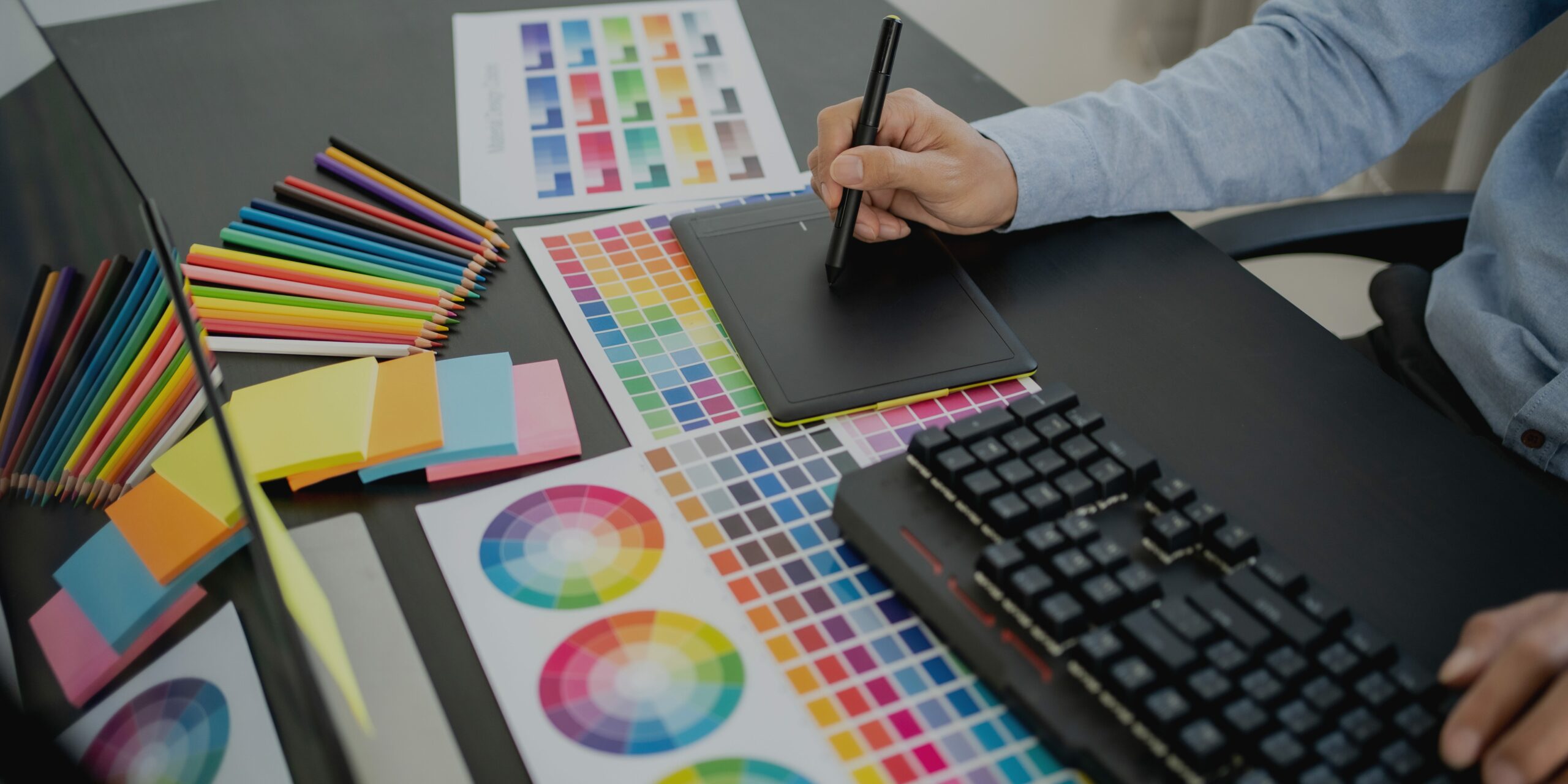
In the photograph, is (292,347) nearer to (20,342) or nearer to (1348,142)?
(20,342)

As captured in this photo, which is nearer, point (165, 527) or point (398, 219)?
point (165, 527)

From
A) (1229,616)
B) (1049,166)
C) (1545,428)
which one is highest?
(1049,166)

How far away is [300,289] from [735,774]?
1.42ft

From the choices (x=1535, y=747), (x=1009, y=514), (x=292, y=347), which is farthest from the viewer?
(x=292, y=347)

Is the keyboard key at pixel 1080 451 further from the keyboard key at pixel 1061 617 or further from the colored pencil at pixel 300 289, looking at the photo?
the colored pencil at pixel 300 289

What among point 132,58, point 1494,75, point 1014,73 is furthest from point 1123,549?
point 1014,73

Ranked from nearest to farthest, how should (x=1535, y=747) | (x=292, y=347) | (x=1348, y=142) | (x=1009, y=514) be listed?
(x=1535, y=747) → (x=1009, y=514) → (x=292, y=347) → (x=1348, y=142)

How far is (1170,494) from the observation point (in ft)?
1.83

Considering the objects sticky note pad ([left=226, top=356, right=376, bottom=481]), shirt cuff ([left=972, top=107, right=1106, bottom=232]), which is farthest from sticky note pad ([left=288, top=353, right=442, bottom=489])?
shirt cuff ([left=972, top=107, right=1106, bottom=232])

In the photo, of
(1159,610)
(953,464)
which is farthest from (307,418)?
(1159,610)

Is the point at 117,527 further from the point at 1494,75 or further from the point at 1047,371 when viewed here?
the point at 1494,75

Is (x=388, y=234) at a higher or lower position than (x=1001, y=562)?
higher

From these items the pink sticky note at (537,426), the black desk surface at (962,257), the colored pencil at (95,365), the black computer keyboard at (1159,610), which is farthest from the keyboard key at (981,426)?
the colored pencil at (95,365)

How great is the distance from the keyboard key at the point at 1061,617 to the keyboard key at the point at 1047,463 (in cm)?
8
